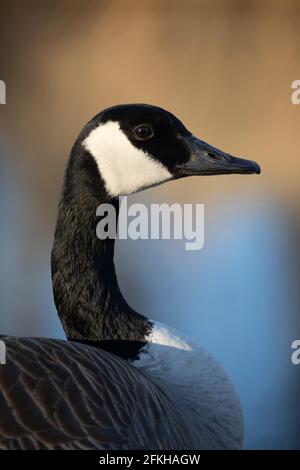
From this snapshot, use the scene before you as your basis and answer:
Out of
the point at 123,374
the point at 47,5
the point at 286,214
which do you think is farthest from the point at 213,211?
the point at 123,374

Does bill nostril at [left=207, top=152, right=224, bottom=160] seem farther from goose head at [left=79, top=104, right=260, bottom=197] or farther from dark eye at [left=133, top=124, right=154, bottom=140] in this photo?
dark eye at [left=133, top=124, right=154, bottom=140]

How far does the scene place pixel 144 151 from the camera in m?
1.07

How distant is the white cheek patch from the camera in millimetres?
1032

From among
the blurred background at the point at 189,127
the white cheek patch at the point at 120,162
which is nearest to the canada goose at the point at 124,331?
the white cheek patch at the point at 120,162

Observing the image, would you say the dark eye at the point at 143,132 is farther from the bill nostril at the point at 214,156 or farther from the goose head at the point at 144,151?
the bill nostril at the point at 214,156

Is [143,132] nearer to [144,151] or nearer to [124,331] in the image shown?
[144,151]

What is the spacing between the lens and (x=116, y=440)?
2.39 ft

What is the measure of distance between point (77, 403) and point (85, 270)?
1.15 feet

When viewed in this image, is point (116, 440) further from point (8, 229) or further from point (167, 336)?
point (8, 229)

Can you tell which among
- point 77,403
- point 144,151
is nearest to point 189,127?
point 144,151

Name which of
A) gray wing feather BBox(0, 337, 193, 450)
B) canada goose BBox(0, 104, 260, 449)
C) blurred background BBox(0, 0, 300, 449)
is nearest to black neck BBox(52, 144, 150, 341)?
canada goose BBox(0, 104, 260, 449)

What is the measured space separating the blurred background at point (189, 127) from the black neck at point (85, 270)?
3.45 feet

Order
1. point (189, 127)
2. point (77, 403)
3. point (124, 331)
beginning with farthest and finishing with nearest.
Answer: point (189, 127) < point (124, 331) < point (77, 403)

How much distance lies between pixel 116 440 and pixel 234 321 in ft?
4.78
